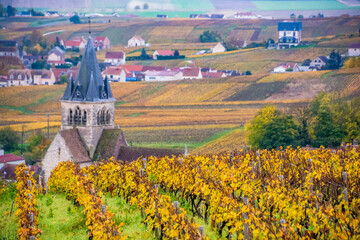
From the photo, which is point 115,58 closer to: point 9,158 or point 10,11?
point 10,11

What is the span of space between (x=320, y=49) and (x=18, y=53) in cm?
5779

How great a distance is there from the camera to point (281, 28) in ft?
363

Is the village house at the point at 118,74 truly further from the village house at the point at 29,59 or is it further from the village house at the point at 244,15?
the village house at the point at 244,15

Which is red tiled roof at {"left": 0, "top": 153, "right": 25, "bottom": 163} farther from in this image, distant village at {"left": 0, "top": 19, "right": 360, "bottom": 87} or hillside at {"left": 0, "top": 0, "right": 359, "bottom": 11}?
hillside at {"left": 0, "top": 0, "right": 359, "bottom": 11}

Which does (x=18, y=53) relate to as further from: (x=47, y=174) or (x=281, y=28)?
(x=47, y=174)

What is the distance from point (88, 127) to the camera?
139ft

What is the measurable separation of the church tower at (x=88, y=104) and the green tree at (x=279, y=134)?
623 inches

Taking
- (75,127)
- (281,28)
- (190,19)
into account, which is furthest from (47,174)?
(190,19)

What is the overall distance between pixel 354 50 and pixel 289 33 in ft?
58.3

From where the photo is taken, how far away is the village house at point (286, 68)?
9288cm

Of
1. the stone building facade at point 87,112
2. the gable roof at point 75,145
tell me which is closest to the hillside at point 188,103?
the stone building facade at point 87,112

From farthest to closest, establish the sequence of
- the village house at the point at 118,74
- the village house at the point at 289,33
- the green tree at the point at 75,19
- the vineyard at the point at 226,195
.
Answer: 1. the green tree at the point at 75,19
2. the village house at the point at 289,33
3. the village house at the point at 118,74
4. the vineyard at the point at 226,195

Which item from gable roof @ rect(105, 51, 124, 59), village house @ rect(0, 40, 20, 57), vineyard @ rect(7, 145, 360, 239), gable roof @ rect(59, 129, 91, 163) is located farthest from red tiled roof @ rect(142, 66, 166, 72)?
vineyard @ rect(7, 145, 360, 239)

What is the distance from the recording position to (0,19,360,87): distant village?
94.7 metres
